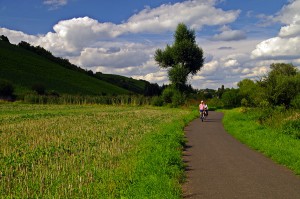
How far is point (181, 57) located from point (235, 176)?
166 ft

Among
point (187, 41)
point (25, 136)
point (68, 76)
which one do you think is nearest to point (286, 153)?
point (25, 136)

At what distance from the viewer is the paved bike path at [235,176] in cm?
905

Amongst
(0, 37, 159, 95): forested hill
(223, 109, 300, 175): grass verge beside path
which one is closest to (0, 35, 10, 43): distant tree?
(0, 37, 159, 95): forested hill

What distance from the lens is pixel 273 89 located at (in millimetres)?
27984

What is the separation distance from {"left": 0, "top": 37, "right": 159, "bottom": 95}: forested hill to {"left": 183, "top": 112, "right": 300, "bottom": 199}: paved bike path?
68.7 m

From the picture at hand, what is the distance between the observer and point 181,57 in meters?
60.4

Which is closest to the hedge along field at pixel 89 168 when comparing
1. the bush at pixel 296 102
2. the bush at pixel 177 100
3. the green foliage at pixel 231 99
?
the bush at pixel 296 102

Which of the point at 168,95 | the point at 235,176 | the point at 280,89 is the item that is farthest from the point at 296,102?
the point at 168,95

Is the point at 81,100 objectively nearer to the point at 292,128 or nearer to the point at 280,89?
the point at 280,89

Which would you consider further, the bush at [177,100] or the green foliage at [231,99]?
the green foliage at [231,99]

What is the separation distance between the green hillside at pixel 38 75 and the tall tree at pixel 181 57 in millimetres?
35698

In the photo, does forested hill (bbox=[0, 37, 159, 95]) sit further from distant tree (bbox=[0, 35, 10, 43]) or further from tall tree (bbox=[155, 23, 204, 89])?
tall tree (bbox=[155, 23, 204, 89])

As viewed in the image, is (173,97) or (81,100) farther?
(81,100)

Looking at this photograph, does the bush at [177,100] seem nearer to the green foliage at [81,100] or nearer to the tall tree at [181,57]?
the tall tree at [181,57]
